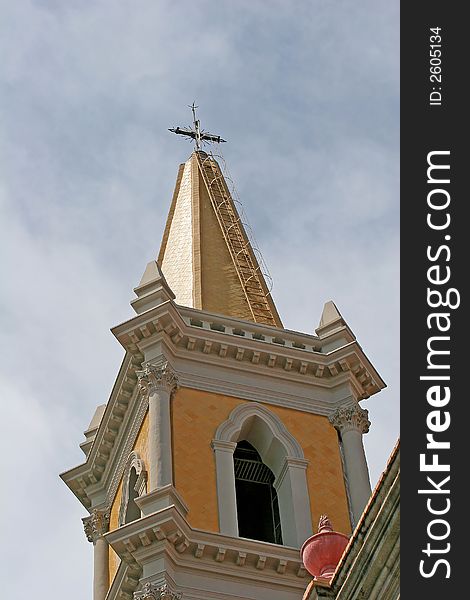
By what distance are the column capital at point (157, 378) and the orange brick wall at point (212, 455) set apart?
1.07ft

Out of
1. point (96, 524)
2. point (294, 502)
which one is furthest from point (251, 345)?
point (96, 524)

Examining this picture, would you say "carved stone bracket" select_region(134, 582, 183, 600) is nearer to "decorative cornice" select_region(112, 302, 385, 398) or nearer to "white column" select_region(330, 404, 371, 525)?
"white column" select_region(330, 404, 371, 525)

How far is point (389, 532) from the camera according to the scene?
14.1 m

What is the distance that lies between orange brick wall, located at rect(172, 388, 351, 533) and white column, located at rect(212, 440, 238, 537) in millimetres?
116

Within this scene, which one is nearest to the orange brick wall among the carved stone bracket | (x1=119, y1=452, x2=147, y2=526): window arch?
(x1=119, y1=452, x2=147, y2=526): window arch

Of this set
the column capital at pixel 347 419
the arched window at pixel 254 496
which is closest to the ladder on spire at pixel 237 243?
the column capital at pixel 347 419

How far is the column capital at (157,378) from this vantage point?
30359mm

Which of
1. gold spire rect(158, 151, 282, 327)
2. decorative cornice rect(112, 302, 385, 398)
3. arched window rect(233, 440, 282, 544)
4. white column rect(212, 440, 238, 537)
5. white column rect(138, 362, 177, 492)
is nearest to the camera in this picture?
white column rect(212, 440, 238, 537)

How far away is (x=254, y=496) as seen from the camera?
1228 inches

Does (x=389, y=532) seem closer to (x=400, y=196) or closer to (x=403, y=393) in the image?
(x=403, y=393)

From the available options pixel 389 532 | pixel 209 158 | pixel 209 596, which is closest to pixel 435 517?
pixel 389 532

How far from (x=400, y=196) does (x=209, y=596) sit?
15285 mm

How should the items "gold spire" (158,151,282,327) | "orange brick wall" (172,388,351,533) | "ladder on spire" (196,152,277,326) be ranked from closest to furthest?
"orange brick wall" (172,388,351,533)
"gold spire" (158,151,282,327)
"ladder on spire" (196,152,277,326)

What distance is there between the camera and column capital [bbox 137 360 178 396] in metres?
30.4
